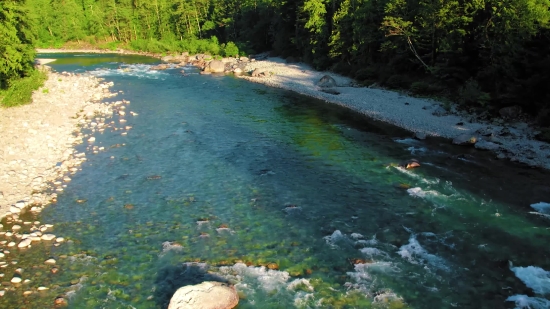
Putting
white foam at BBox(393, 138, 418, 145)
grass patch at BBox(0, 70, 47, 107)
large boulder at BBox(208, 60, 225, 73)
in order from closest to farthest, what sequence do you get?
Result: white foam at BBox(393, 138, 418, 145) < grass patch at BBox(0, 70, 47, 107) < large boulder at BBox(208, 60, 225, 73)

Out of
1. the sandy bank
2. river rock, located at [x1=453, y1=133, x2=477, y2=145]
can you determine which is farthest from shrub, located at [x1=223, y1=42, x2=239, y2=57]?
river rock, located at [x1=453, y1=133, x2=477, y2=145]

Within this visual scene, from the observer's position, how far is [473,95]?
2939 centimetres

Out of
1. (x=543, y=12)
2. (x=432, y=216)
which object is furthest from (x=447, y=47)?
(x=432, y=216)

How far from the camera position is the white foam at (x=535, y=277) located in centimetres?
1226

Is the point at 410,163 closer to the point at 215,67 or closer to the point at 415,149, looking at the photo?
the point at 415,149

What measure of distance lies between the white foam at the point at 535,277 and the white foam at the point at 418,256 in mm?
2276

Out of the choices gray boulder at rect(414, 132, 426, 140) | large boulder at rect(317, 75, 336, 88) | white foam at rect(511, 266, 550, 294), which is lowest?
white foam at rect(511, 266, 550, 294)

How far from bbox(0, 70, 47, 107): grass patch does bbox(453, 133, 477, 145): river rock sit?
31.4 meters

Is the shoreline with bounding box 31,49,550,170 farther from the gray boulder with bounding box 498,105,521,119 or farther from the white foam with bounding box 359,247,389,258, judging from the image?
the white foam with bounding box 359,247,389,258

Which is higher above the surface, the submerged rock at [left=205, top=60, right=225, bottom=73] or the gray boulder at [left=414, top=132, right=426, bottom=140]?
the submerged rock at [left=205, top=60, right=225, bottom=73]

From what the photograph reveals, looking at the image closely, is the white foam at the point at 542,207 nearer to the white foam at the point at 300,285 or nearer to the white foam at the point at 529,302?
the white foam at the point at 529,302

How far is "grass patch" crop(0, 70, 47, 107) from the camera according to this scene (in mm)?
29531

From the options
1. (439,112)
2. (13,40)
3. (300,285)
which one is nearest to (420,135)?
(439,112)

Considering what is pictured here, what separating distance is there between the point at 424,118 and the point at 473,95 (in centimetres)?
395
